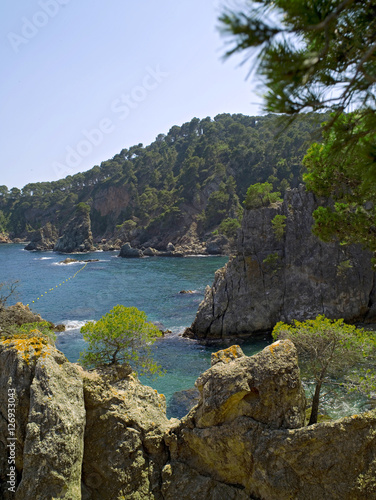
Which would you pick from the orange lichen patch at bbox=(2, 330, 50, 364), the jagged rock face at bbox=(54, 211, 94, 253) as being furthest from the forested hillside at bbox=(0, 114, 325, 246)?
the orange lichen patch at bbox=(2, 330, 50, 364)

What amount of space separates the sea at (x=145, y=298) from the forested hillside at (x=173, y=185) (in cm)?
1721

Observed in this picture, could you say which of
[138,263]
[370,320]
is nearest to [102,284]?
[138,263]

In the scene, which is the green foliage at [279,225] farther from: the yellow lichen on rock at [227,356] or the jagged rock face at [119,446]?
the jagged rock face at [119,446]

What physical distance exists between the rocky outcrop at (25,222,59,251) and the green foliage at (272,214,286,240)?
93.2 meters

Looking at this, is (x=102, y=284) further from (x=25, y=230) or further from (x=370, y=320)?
(x=25, y=230)

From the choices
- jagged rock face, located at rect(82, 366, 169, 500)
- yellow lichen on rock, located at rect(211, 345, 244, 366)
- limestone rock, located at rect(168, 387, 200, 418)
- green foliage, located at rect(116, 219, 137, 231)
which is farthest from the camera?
green foliage, located at rect(116, 219, 137, 231)

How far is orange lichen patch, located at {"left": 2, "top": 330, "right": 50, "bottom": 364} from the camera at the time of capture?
936 centimetres

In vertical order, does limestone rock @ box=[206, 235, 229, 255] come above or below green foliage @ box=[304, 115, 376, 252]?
below

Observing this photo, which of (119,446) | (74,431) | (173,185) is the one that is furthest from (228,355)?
(173,185)

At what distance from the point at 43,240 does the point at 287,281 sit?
320ft

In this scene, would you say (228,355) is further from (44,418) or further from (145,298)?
(145,298)

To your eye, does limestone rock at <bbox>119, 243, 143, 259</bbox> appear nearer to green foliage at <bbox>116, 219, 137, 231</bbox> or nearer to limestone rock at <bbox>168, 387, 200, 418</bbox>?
green foliage at <bbox>116, 219, 137, 231</bbox>

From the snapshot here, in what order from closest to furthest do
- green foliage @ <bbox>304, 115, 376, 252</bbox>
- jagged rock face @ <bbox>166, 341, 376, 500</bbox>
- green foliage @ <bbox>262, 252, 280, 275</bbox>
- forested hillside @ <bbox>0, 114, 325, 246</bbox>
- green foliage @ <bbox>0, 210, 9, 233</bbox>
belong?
jagged rock face @ <bbox>166, 341, 376, 500</bbox> < green foliage @ <bbox>304, 115, 376, 252</bbox> < green foliage @ <bbox>262, 252, 280, 275</bbox> < forested hillside @ <bbox>0, 114, 325, 246</bbox> < green foliage @ <bbox>0, 210, 9, 233</bbox>

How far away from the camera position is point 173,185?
120438 mm
